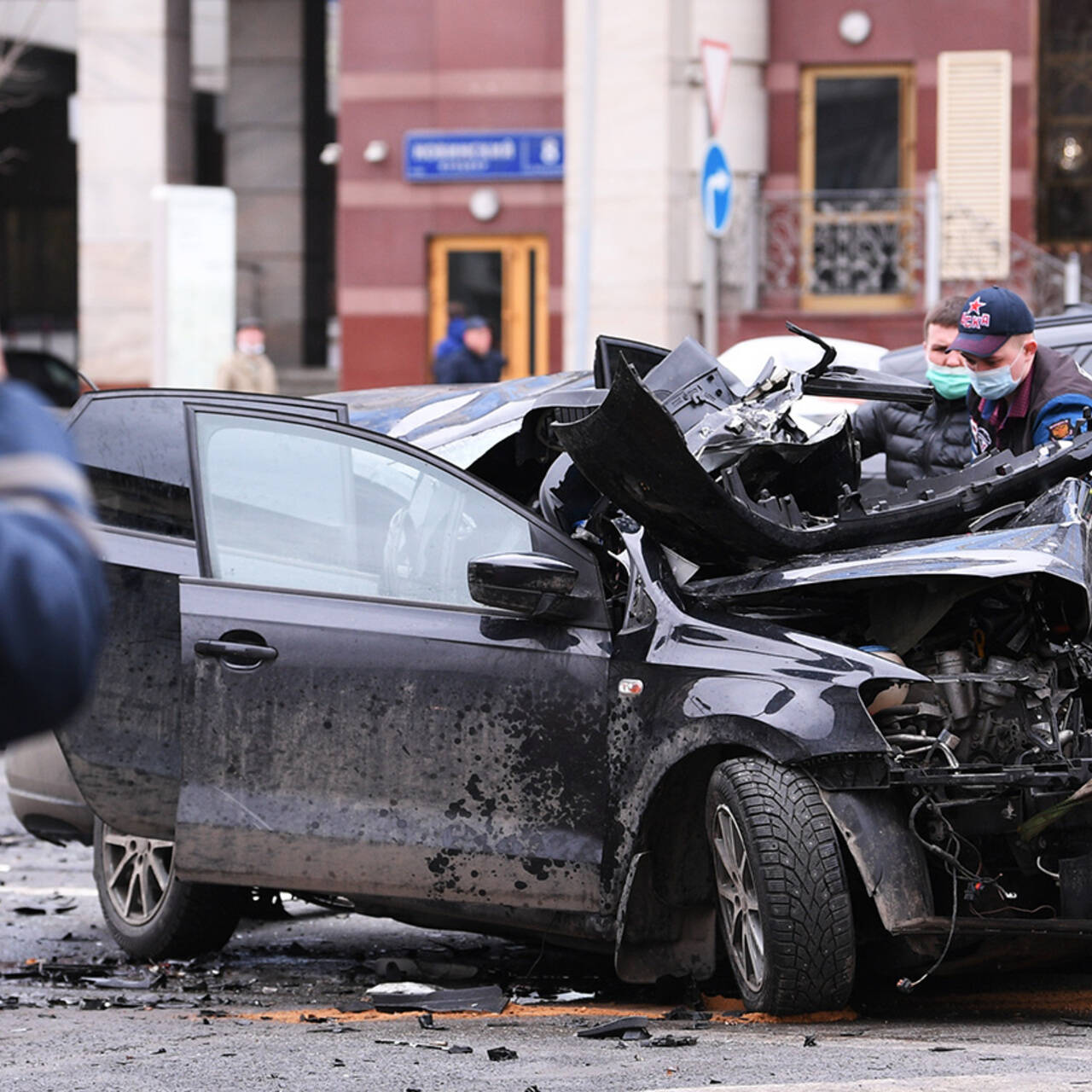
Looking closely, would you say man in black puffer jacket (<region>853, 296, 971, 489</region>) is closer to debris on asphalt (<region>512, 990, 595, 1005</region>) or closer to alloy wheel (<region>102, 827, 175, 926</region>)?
debris on asphalt (<region>512, 990, 595, 1005</region>)

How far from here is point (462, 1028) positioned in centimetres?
554

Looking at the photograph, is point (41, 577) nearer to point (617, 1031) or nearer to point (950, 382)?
point (617, 1031)

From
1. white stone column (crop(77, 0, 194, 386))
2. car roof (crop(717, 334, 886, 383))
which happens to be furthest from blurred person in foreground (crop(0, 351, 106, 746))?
white stone column (crop(77, 0, 194, 386))

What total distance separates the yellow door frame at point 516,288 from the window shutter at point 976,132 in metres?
4.29

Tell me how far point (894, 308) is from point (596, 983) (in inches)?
632

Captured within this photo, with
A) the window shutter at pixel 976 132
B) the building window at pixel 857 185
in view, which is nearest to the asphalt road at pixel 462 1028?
the building window at pixel 857 185

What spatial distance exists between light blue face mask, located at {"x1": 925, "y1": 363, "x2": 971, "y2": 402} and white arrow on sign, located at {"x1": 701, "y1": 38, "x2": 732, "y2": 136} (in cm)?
672

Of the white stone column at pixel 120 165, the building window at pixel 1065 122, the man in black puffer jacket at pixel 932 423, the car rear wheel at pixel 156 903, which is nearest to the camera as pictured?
the car rear wheel at pixel 156 903

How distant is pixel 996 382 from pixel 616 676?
61.6 inches

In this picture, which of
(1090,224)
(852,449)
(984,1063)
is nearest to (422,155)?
(1090,224)

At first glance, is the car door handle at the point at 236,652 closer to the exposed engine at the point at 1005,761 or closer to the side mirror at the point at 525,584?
the side mirror at the point at 525,584

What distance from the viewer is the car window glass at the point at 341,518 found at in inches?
233

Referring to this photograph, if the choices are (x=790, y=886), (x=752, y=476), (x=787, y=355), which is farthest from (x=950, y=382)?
(x=790, y=886)

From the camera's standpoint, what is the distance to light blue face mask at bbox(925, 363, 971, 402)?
23.7 feet
